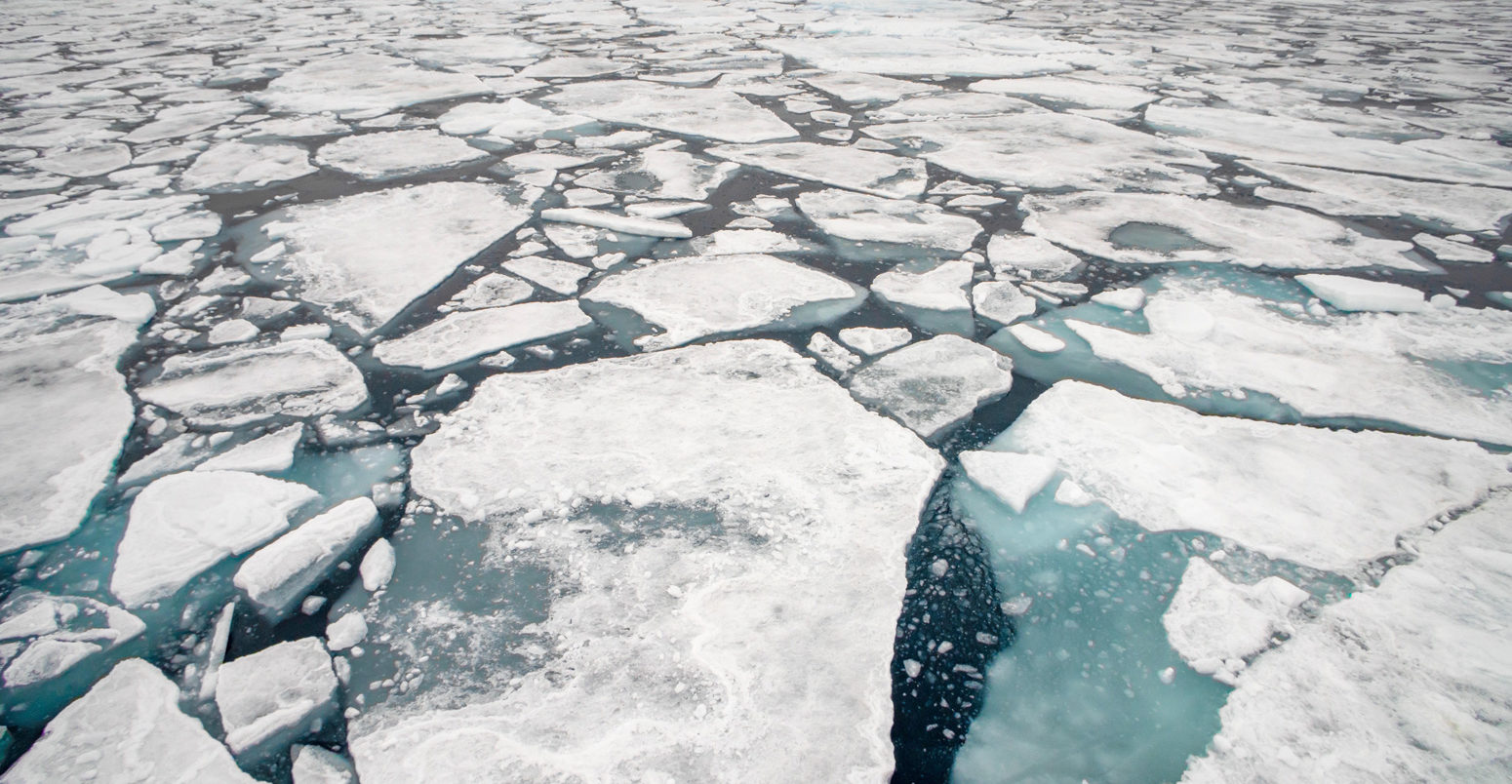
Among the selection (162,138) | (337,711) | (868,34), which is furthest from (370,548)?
(868,34)

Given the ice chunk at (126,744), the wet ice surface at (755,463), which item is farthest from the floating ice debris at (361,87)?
the ice chunk at (126,744)

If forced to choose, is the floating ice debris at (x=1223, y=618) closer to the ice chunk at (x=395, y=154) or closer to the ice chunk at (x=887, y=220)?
the ice chunk at (x=887, y=220)

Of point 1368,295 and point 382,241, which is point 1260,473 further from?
point 382,241

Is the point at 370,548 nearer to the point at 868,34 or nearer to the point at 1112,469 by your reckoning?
the point at 1112,469

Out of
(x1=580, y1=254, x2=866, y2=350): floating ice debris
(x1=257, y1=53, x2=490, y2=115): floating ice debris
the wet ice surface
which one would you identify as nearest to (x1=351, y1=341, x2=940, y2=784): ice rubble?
the wet ice surface

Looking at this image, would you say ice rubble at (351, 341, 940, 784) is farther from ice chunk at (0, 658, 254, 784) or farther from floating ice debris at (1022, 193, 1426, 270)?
floating ice debris at (1022, 193, 1426, 270)
